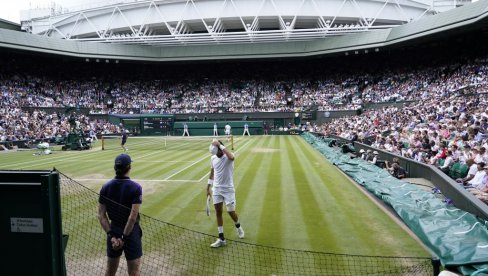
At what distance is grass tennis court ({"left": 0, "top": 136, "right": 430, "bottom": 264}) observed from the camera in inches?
333

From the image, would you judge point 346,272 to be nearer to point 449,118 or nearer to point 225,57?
Result: point 449,118

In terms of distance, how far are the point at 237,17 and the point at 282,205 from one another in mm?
48520

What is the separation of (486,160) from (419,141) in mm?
6514

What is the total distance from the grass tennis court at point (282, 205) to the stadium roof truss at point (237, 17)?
35485 millimetres

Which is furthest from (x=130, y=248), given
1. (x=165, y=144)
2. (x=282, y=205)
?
(x=165, y=144)

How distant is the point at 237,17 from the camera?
56.1m

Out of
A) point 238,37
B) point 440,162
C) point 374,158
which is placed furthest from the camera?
point 238,37

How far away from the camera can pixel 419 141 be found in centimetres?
1888

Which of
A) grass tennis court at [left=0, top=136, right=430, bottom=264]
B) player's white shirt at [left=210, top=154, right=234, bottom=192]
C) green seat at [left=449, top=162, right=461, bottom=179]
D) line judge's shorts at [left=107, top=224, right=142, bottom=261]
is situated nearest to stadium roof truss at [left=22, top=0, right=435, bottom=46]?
grass tennis court at [left=0, top=136, right=430, bottom=264]

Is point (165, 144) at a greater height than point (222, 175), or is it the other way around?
point (222, 175)

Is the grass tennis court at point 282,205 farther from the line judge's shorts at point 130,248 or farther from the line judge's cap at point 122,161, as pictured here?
the line judge's cap at point 122,161

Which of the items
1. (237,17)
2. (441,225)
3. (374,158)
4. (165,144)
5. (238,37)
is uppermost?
(237,17)

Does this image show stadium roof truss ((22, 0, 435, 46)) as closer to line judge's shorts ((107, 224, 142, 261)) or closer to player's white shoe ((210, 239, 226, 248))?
player's white shoe ((210, 239, 226, 248))

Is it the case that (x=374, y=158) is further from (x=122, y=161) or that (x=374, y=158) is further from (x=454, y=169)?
(x=122, y=161)
